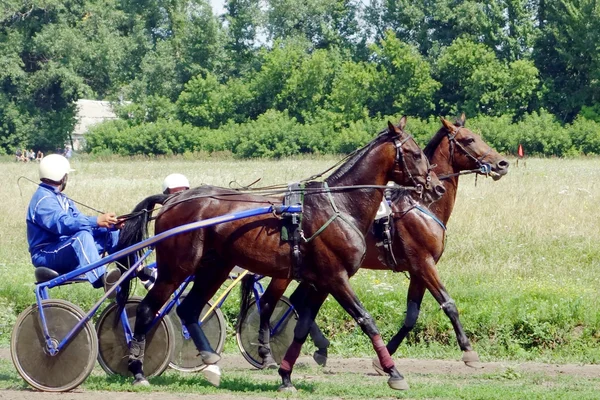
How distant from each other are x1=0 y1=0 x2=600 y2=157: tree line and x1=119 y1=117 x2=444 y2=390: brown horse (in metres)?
34.2

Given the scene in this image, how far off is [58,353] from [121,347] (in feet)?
2.59

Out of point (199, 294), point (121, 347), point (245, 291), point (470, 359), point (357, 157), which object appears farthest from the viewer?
point (245, 291)

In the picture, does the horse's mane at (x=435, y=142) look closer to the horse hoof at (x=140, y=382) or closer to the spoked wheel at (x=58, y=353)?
the horse hoof at (x=140, y=382)

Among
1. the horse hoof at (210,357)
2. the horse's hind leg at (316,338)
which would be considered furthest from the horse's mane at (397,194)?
the horse hoof at (210,357)

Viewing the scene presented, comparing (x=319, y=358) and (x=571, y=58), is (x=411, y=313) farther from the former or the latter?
(x=571, y=58)

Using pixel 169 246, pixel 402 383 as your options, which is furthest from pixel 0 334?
pixel 402 383

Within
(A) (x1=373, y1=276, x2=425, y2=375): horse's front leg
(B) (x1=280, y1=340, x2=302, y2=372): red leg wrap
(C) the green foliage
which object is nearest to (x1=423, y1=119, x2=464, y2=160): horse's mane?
(A) (x1=373, y1=276, x2=425, y2=375): horse's front leg

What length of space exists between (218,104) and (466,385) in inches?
1845

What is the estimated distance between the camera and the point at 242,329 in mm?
9930

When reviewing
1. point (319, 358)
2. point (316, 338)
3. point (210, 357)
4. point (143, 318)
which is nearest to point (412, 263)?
point (316, 338)

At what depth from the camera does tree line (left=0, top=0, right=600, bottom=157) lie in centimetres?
4856

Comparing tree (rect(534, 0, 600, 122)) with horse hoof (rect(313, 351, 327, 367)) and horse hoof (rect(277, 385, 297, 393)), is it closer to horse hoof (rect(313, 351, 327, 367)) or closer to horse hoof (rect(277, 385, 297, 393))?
horse hoof (rect(313, 351, 327, 367))

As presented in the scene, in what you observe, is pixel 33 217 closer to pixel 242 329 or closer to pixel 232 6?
pixel 242 329

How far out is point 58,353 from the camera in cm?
818
